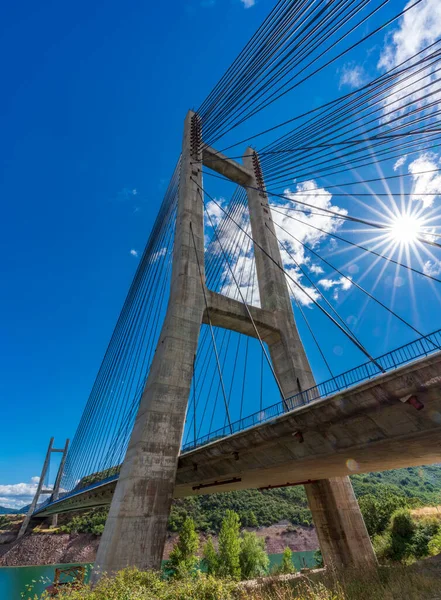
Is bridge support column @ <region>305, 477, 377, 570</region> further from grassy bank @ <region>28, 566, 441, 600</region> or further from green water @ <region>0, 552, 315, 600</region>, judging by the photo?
green water @ <region>0, 552, 315, 600</region>

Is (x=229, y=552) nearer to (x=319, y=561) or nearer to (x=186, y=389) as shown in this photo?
(x=319, y=561)

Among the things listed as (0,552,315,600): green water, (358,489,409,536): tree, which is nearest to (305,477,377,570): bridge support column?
(358,489,409,536): tree

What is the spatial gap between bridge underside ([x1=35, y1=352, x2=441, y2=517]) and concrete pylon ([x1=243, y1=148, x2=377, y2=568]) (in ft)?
4.34

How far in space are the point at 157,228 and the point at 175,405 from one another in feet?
51.5

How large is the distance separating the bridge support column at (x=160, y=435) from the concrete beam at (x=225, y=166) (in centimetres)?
721

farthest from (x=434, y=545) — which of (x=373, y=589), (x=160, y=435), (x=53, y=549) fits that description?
(x=53, y=549)

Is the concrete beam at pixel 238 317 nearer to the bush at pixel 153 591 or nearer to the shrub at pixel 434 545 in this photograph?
the bush at pixel 153 591

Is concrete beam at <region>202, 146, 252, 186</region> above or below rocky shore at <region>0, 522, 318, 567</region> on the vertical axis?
above

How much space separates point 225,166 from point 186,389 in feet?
58.2

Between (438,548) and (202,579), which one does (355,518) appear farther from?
(202,579)

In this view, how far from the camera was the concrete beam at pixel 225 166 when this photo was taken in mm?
23047

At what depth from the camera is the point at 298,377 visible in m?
16.6

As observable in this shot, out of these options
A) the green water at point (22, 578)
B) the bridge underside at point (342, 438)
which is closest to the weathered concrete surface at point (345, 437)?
the bridge underside at point (342, 438)

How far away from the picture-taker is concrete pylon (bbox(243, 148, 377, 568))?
13.3 m
